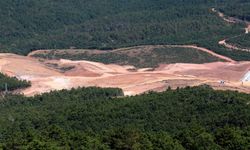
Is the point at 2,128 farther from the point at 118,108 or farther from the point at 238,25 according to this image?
the point at 238,25

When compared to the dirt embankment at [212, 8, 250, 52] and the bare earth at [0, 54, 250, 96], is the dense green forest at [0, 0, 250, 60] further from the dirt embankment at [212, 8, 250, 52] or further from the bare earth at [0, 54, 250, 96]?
the bare earth at [0, 54, 250, 96]

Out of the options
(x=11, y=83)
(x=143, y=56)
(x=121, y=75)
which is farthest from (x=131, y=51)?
(x=11, y=83)

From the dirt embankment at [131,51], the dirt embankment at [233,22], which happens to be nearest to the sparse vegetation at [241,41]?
the dirt embankment at [233,22]

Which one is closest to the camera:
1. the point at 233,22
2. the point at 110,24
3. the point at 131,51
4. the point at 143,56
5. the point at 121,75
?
the point at 121,75

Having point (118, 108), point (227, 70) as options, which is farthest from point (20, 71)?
point (118, 108)

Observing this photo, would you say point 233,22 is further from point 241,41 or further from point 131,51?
point 131,51

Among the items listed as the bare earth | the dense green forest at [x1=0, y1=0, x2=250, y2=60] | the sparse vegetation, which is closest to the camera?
the bare earth

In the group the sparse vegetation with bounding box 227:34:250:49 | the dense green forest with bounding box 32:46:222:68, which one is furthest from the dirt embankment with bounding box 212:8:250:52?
the dense green forest with bounding box 32:46:222:68
